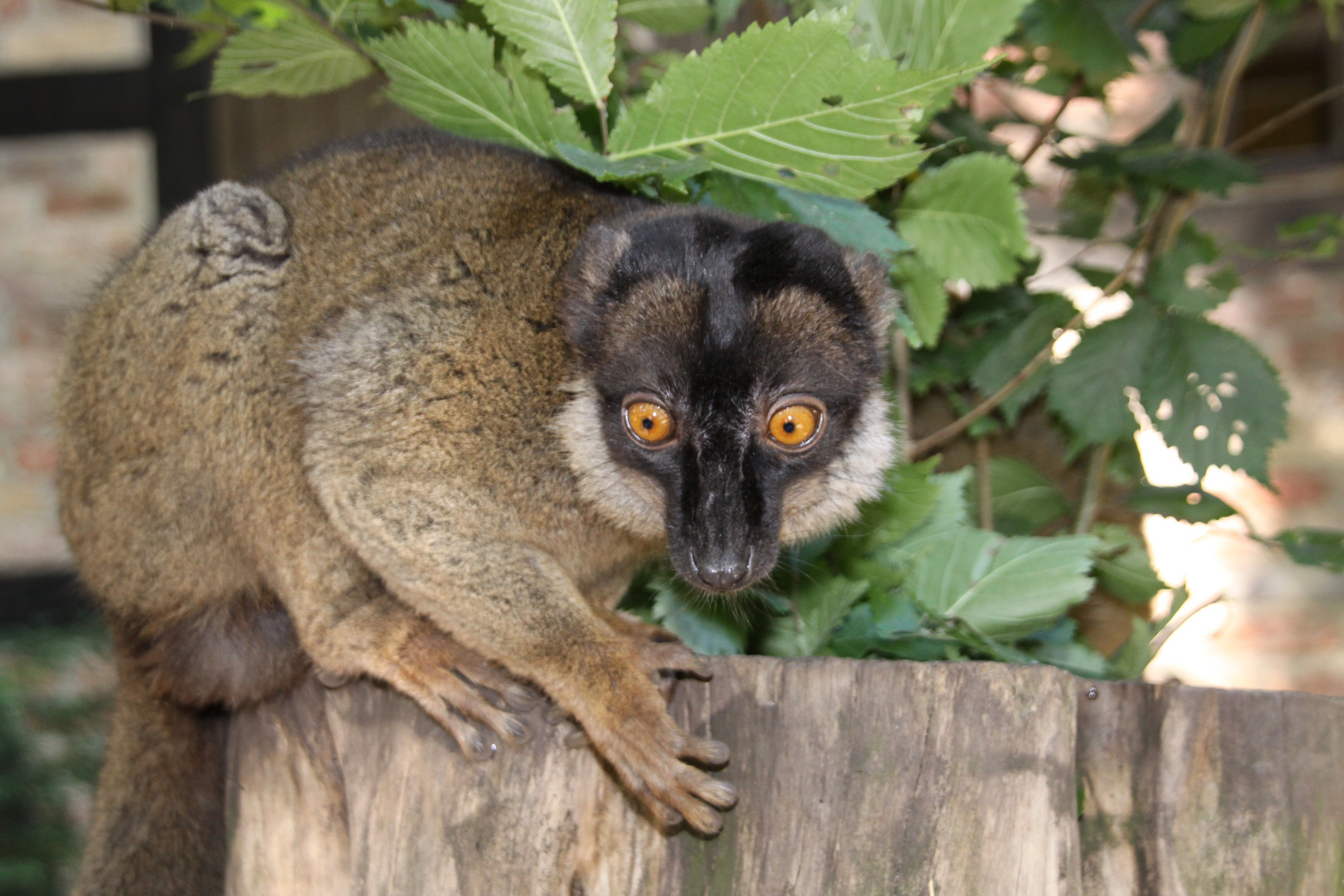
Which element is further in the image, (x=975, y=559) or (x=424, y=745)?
(x=975, y=559)

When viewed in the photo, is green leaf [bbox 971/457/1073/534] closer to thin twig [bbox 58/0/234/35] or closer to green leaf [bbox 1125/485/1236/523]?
green leaf [bbox 1125/485/1236/523]

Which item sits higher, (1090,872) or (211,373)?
(211,373)

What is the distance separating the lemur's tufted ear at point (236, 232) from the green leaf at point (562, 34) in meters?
0.77

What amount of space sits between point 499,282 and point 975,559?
1306 millimetres

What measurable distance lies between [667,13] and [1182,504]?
194 centimetres

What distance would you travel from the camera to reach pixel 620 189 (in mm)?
3025

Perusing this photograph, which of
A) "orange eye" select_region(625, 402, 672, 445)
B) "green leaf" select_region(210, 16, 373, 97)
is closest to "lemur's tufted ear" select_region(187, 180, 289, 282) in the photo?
"green leaf" select_region(210, 16, 373, 97)

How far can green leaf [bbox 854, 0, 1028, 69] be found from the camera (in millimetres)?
2729

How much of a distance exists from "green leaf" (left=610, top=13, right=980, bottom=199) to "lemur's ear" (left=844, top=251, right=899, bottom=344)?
0.16 metres

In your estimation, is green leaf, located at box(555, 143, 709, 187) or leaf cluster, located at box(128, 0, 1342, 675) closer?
green leaf, located at box(555, 143, 709, 187)

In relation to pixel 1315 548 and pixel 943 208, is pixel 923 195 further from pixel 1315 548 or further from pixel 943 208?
pixel 1315 548

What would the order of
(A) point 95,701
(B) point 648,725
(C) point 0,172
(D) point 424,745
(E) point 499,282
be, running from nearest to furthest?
(B) point 648,725, (D) point 424,745, (E) point 499,282, (A) point 95,701, (C) point 0,172

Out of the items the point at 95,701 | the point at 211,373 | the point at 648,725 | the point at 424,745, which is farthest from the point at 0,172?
the point at 648,725

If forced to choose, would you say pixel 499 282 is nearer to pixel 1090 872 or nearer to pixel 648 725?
pixel 648 725
